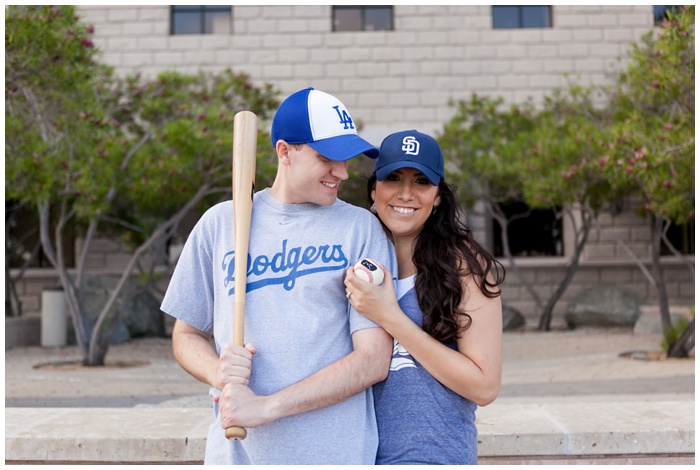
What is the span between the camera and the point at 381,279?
2.04 meters

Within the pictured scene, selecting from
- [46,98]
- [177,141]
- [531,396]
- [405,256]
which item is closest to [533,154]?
[531,396]

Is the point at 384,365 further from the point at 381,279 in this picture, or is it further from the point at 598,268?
the point at 598,268

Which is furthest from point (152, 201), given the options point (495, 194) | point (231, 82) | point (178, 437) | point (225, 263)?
point (225, 263)

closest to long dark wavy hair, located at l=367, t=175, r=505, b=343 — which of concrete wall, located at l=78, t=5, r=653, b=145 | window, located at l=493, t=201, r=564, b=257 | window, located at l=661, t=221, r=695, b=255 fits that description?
concrete wall, located at l=78, t=5, r=653, b=145

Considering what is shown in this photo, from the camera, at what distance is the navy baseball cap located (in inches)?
88.0

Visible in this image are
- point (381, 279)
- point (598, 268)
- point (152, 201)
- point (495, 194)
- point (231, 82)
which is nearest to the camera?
point (381, 279)

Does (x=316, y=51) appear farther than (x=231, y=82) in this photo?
Yes

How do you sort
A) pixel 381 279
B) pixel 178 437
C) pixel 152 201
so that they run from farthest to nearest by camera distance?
pixel 152 201, pixel 178 437, pixel 381 279

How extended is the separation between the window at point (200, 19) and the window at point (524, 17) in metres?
5.70

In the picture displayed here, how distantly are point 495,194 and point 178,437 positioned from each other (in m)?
13.3

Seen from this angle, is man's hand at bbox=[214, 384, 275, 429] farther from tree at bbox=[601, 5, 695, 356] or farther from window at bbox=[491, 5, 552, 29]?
window at bbox=[491, 5, 552, 29]

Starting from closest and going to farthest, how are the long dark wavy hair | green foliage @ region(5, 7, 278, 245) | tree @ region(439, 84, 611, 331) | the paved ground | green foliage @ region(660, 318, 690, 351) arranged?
1. the long dark wavy hair
2. green foliage @ region(5, 7, 278, 245)
3. the paved ground
4. green foliage @ region(660, 318, 690, 351)
5. tree @ region(439, 84, 611, 331)

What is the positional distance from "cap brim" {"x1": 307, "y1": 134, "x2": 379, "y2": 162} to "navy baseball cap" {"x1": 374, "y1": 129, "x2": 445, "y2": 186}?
0.47ft

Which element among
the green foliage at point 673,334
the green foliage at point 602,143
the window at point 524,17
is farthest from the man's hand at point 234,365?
the window at point 524,17
